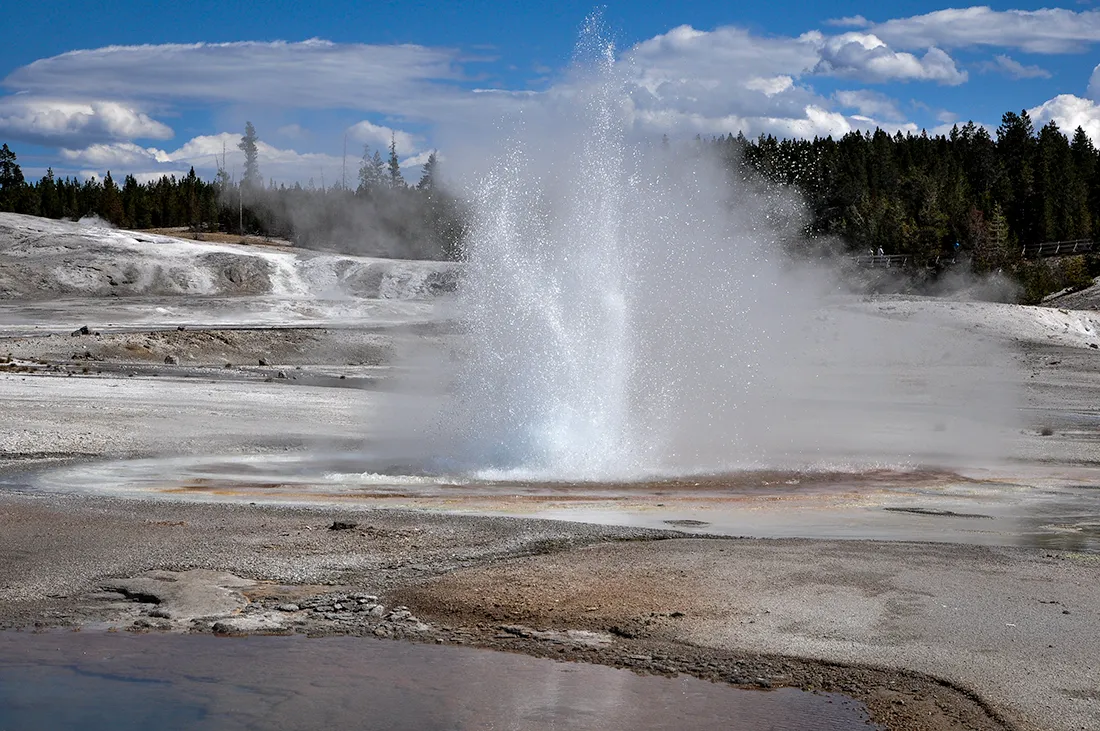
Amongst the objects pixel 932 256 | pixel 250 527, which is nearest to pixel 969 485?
pixel 250 527

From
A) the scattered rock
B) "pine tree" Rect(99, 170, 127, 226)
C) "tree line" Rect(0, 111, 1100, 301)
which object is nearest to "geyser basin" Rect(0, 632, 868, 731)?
the scattered rock

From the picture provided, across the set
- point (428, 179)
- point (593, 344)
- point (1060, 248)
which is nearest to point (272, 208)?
point (428, 179)

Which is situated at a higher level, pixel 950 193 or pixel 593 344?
pixel 950 193

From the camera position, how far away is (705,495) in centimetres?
1288

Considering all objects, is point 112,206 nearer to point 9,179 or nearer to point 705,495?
point 9,179

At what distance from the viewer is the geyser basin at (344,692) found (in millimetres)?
5816

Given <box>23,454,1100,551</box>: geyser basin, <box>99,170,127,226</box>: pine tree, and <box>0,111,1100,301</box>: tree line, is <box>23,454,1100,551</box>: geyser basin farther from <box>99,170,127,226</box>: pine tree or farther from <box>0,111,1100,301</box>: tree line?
<box>99,170,127,226</box>: pine tree

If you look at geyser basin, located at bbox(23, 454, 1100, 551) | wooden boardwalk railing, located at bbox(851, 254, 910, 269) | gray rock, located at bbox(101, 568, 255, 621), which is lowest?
geyser basin, located at bbox(23, 454, 1100, 551)

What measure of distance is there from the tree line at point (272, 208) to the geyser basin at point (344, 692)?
182 feet

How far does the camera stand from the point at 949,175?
3868 inches

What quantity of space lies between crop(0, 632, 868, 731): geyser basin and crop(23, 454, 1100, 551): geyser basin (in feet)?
13.9

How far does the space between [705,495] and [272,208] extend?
8173 centimetres

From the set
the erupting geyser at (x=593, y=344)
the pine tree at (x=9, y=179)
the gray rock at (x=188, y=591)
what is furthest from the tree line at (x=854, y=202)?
the gray rock at (x=188, y=591)

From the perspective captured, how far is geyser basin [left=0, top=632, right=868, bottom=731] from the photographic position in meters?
5.82
